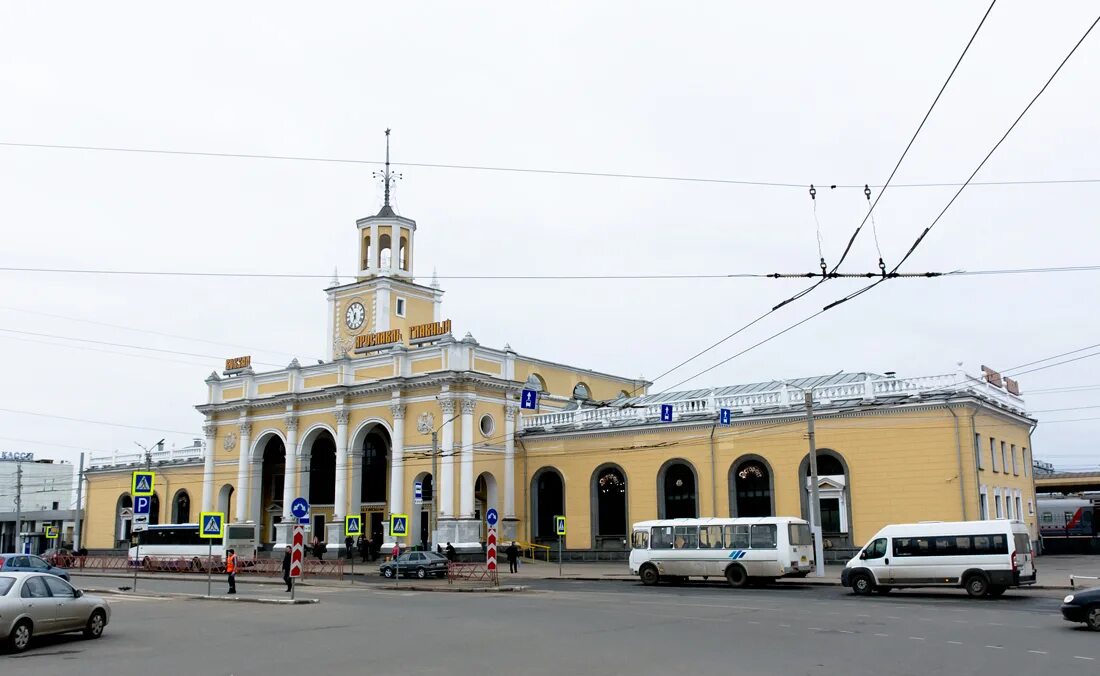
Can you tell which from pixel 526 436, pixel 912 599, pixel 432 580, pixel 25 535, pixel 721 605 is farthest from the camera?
pixel 25 535

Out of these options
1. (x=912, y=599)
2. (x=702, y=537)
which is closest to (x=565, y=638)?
(x=912, y=599)

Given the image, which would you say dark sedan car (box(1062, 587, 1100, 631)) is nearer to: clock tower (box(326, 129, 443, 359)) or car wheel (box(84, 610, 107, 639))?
car wheel (box(84, 610, 107, 639))

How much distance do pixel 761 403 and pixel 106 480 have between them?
52699 millimetres

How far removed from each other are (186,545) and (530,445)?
18433 mm

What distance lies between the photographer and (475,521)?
49.9m

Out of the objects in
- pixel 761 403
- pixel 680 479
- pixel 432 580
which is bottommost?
pixel 432 580

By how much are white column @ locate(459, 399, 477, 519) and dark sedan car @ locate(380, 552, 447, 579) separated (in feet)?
31.0

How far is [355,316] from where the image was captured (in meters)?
60.7

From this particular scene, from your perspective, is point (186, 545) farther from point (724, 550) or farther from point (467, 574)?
point (724, 550)

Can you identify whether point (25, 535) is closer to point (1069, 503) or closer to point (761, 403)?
point (761, 403)

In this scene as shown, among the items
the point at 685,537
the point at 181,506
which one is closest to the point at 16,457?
the point at 181,506

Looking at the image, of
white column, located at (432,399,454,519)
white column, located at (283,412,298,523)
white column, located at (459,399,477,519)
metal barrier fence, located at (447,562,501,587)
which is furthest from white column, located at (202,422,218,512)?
metal barrier fence, located at (447,562,501,587)

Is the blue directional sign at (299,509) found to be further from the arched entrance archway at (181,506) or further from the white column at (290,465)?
the arched entrance archway at (181,506)

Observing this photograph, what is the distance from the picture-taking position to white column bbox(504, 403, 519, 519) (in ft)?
172
